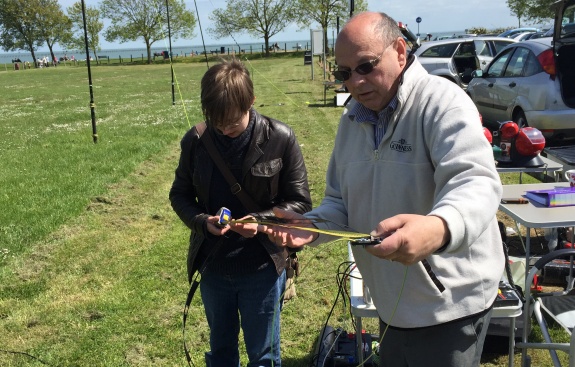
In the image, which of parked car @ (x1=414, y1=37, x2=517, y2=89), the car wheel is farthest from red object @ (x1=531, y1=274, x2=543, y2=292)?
parked car @ (x1=414, y1=37, x2=517, y2=89)

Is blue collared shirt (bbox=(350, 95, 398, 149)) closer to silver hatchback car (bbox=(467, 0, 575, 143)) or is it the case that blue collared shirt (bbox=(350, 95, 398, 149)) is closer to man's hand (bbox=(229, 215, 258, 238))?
man's hand (bbox=(229, 215, 258, 238))

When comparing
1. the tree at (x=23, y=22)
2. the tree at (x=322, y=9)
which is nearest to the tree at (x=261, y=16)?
→ the tree at (x=322, y=9)

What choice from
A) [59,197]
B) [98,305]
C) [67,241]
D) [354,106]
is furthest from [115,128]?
[354,106]

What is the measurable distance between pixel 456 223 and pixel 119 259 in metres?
4.49

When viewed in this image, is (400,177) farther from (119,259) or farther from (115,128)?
(115,128)

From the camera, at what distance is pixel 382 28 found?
1.67 metres

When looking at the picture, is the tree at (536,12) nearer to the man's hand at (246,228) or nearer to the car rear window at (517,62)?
the car rear window at (517,62)

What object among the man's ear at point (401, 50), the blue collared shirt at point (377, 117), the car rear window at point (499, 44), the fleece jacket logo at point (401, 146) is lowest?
the fleece jacket logo at point (401, 146)

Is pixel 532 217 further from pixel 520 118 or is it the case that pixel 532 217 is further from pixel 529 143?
pixel 520 118

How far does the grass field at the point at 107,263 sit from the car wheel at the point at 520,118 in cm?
119

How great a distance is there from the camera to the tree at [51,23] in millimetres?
63500

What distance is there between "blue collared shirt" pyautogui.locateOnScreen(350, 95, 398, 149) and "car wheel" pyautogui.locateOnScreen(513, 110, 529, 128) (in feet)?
23.1

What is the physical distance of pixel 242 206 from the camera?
8.41 feet

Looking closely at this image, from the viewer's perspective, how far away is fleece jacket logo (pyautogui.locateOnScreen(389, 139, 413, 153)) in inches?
65.9
